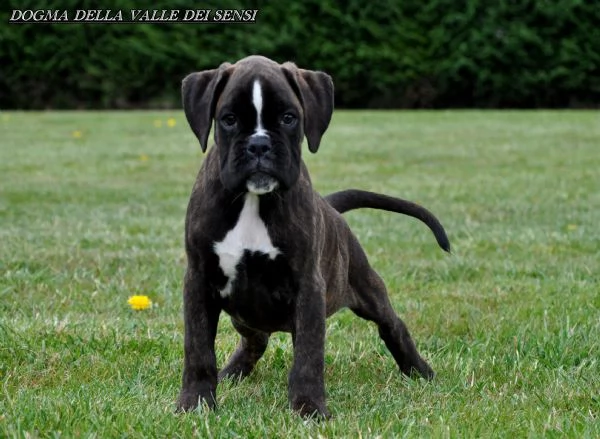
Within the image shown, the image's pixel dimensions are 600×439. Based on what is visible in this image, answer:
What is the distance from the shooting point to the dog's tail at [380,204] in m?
4.09

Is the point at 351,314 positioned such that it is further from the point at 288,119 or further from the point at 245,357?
the point at 288,119

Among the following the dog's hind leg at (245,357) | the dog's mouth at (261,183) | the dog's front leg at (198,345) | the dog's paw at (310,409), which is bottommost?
the dog's hind leg at (245,357)

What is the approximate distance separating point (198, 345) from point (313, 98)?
0.91m

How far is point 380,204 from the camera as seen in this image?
4191 mm

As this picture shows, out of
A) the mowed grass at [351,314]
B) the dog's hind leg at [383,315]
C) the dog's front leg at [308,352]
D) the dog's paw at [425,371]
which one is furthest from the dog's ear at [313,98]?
the dog's paw at [425,371]

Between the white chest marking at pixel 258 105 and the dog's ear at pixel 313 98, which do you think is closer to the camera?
the white chest marking at pixel 258 105

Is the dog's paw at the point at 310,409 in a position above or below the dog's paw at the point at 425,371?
above

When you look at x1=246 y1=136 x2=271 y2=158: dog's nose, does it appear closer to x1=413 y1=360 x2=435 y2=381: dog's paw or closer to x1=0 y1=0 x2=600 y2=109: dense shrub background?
x1=413 y1=360 x2=435 y2=381: dog's paw

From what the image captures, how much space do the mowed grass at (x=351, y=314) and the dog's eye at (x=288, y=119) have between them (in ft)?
3.08

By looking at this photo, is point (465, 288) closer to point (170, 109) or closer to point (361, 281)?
point (361, 281)

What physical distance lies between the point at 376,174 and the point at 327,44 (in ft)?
39.5

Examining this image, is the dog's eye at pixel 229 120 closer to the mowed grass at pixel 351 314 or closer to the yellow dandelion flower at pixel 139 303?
the mowed grass at pixel 351 314

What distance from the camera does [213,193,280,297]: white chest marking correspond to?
329 cm

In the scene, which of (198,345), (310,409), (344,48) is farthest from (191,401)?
(344,48)
